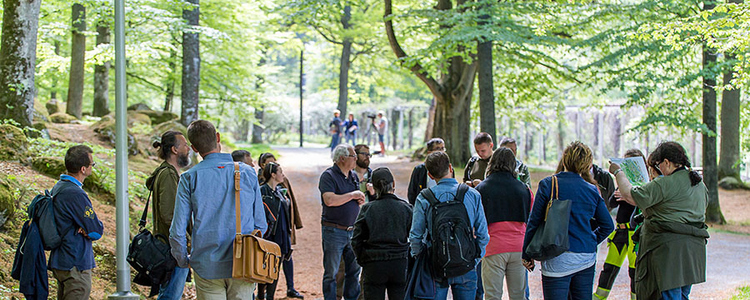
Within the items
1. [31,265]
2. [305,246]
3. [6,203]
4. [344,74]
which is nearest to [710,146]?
[305,246]

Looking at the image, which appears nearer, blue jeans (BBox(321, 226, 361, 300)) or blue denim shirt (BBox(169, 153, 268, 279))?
blue denim shirt (BBox(169, 153, 268, 279))

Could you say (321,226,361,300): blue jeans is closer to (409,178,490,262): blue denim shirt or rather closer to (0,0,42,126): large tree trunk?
(409,178,490,262): blue denim shirt

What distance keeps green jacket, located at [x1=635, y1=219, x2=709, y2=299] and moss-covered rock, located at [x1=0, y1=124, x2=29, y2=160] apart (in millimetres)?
8418

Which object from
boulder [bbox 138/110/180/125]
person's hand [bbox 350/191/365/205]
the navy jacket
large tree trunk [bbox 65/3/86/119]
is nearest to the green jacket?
person's hand [bbox 350/191/365/205]

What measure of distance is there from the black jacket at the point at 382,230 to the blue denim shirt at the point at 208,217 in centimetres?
119

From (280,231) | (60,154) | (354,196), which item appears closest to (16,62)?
(60,154)

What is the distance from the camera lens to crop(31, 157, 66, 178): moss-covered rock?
364 inches

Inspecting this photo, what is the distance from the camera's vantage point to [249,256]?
13.6 ft

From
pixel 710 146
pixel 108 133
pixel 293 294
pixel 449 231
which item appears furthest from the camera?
pixel 710 146

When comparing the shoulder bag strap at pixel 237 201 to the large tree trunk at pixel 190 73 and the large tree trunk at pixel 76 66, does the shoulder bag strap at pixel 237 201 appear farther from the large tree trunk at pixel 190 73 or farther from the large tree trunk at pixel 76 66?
the large tree trunk at pixel 76 66

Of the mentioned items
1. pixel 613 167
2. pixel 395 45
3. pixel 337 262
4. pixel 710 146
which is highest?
pixel 395 45

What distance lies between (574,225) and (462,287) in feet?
3.28

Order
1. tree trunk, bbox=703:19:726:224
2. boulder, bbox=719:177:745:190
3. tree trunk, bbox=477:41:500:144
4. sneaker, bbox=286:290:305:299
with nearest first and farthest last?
sneaker, bbox=286:290:305:299 → tree trunk, bbox=703:19:726:224 → tree trunk, bbox=477:41:500:144 → boulder, bbox=719:177:745:190

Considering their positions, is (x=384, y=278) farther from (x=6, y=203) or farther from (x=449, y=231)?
(x=6, y=203)
